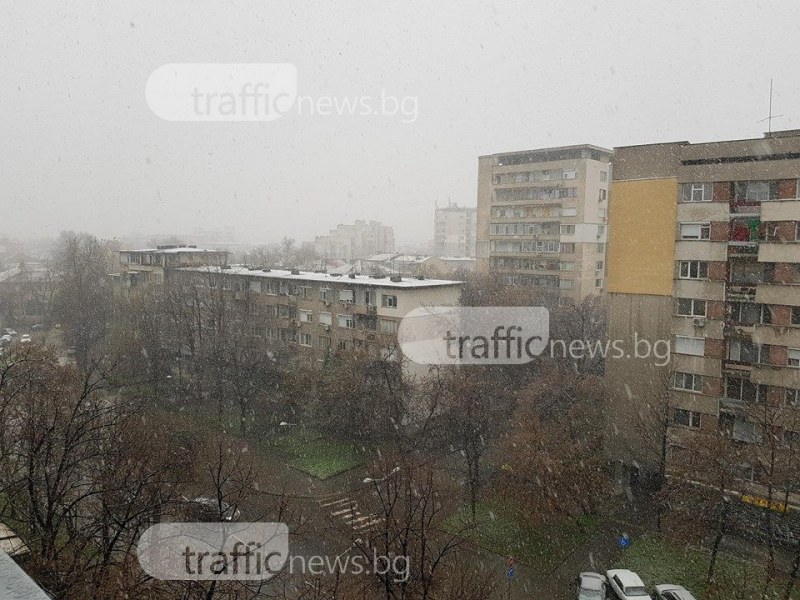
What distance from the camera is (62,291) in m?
21.3

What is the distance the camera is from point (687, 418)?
9.26 meters

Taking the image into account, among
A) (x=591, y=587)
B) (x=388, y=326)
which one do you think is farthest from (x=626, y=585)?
(x=388, y=326)

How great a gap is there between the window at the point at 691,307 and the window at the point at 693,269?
0.37m

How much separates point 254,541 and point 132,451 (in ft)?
8.15

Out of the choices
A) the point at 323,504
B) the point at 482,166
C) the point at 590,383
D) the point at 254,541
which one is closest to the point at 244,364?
the point at 323,504

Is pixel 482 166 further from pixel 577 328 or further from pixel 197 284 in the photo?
pixel 197 284

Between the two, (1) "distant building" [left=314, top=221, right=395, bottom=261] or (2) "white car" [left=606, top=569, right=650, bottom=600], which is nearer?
(2) "white car" [left=606, top=569, right=650, bottom=600]

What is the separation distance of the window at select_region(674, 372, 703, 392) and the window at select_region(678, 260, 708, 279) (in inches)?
59.7

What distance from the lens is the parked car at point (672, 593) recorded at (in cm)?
654

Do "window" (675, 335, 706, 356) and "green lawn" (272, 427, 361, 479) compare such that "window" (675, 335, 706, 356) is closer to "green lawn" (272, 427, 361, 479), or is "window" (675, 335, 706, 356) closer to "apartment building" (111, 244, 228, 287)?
"green lawn" (272, 427, 361, 479)

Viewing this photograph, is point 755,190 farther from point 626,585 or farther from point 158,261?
point 158,261

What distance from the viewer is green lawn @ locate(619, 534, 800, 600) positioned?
6828 mm

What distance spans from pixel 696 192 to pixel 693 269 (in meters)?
1.17

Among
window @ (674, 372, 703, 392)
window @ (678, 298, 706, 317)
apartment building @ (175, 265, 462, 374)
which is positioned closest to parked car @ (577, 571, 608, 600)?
window @ (674, 372, 703, 392)
